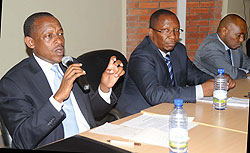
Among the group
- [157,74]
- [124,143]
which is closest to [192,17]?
[157,74]

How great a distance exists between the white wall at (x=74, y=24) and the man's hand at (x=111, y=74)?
3.77 ft

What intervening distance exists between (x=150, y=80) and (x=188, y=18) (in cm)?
240

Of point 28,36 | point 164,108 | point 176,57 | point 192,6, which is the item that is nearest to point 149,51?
point 176,57

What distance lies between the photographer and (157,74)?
2441 mm

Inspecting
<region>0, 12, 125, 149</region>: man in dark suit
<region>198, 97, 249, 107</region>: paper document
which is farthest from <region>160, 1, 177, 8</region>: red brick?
<region>0, 12, 125, 149</region>: man in dark suit

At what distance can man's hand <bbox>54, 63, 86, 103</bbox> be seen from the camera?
1634 millimetres

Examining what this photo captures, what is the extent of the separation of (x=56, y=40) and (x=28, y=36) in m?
0.17

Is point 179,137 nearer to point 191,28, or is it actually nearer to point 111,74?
point 111,74

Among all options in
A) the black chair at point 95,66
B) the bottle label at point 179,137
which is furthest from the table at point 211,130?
the black chair at point 95,66

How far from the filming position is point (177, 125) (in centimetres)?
150

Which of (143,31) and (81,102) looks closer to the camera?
(81,102)

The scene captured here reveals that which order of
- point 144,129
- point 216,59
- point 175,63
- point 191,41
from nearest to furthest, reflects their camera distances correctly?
point 144,129, point 175,63, point 216,59, point 191,41

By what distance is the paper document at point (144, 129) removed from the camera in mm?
1518

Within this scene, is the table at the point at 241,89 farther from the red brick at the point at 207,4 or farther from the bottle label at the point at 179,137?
the red brick at the point at 207,4
